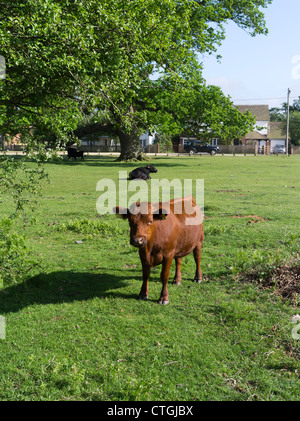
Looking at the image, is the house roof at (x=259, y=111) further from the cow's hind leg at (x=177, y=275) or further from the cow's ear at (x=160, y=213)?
the cow's ear at (x=160, y=213)

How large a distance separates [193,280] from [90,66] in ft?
14.0

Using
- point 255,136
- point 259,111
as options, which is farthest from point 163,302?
point 259,111

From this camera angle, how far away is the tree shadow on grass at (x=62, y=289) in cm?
688

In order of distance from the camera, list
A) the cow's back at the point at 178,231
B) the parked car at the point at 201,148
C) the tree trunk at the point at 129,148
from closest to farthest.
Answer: the cow's back at the point at 178,231 → the tree trunk at the point at 129,148 → the parked car at the point at 201,148

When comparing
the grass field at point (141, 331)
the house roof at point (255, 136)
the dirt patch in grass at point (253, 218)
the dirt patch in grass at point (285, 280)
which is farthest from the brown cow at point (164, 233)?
the house roof at point (255, 136)

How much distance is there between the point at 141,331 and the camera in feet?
19.1

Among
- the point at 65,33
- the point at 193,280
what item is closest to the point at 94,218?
the point at 193,280

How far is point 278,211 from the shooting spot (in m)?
14.7

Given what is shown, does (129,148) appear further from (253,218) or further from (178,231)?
(178,231)

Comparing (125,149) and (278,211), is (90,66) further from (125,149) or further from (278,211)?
(125,149)

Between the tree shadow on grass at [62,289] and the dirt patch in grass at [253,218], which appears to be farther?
the dirt patch in grass at [253,218]

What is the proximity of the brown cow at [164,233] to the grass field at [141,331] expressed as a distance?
0.51 m
